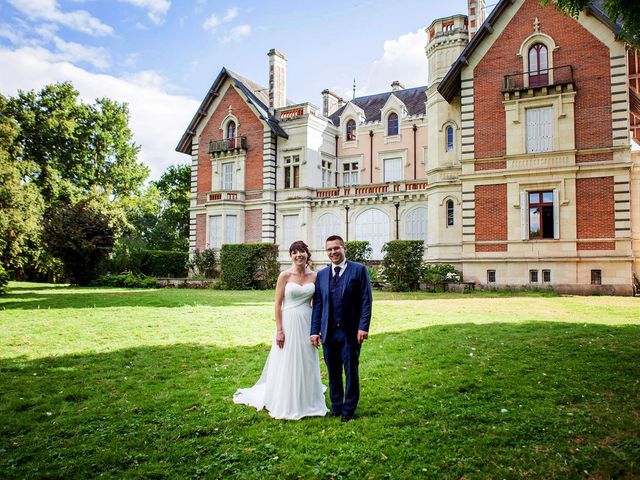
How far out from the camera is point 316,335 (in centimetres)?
580

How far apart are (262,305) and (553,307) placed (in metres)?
9.34

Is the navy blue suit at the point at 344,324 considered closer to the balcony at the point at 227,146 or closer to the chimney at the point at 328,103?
the balcony at the point at 227,146

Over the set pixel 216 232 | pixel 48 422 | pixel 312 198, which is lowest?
pixel 48 422

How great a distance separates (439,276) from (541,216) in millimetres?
5270

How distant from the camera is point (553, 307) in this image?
48.5ft

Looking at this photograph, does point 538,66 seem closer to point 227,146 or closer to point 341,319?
point 227,146

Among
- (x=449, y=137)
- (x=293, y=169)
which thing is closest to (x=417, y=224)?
(x=449, y=137)

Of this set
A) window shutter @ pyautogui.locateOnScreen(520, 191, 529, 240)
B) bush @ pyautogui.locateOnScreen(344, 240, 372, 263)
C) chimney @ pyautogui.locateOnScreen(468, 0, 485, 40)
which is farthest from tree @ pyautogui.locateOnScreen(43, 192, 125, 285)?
chimney @ pyautogui.locateOnScreen(468, 0, 485, 40)

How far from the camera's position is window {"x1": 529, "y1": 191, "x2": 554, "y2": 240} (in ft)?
70.9

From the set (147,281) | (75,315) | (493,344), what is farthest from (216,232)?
(493,344)

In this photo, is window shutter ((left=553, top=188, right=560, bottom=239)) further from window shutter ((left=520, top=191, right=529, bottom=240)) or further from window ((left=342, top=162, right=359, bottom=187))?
window ((left=342, top=162, right=359, bottom=187))

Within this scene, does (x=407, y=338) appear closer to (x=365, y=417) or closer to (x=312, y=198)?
(x=365, y=417)

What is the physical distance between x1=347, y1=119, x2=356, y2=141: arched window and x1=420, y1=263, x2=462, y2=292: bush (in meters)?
16.9

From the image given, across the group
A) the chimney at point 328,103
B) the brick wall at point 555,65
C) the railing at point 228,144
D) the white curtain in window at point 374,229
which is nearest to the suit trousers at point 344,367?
the brick wall at point 555,65
